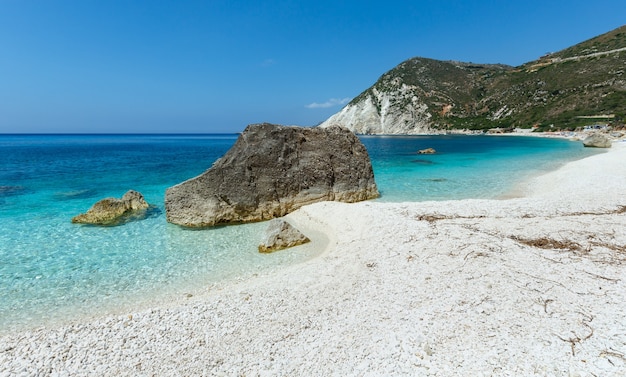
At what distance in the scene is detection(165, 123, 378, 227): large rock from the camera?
13969 mm

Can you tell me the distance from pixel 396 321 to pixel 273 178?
10164 millimetres

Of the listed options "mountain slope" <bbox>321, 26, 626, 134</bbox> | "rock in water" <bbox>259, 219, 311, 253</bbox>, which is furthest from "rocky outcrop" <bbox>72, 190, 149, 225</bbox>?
"mountain slope" <bbox>321, 26, 626, 134</bbox>

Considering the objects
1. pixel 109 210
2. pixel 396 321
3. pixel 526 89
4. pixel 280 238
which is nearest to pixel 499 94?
pixel 526 89

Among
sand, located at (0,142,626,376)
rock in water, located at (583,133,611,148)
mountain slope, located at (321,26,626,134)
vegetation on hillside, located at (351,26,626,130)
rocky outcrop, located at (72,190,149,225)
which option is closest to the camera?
sand, located at (0,142,626,376)

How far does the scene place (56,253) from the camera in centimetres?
1065

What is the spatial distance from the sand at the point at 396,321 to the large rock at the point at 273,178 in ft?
19.1

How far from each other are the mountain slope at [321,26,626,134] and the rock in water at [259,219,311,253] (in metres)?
89.3

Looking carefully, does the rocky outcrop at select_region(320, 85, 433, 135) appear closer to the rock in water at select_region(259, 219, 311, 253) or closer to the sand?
the rock in water at select_region(259, 219, 311, 253)

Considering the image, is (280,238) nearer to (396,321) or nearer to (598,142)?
(396,321)

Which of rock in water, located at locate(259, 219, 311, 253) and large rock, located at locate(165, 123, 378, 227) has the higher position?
large rock, located at locate(165, 123, 378, 227)

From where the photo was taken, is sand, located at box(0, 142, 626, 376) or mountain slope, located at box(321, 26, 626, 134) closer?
sand, located at box(0, 142, 626, 376)

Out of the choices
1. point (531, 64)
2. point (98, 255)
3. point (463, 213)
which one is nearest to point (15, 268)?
point (98, 255)

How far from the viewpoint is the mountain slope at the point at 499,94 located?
81875 millimetres

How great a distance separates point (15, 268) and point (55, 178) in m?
21.8
